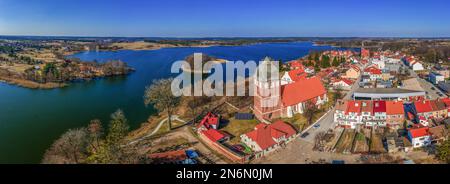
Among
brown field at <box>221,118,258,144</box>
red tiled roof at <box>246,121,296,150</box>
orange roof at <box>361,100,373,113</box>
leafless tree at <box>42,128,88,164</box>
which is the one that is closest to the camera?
leafless tree at <box>42,128,88,164</box>

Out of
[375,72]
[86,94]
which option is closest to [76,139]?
A: [86,94]

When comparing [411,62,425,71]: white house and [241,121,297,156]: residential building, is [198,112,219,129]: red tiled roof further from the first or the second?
[411,62,425,71]: white house

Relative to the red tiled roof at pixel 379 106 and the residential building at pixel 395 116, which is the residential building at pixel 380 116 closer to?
the red tiled roof at pixel 379 106

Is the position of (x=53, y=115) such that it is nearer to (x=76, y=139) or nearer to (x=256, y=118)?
(x=76, y=139)

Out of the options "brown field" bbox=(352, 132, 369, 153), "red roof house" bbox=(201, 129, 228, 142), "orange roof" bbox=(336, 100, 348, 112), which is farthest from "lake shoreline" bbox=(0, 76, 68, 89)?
"brown field" bbox=(352, 132, 369, 153)

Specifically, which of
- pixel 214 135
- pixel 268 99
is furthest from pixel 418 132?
pixel 214 135

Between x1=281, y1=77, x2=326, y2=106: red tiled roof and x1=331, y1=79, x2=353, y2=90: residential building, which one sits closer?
x1=281, y1=77, x2=326, y2=106: red tiled roof
